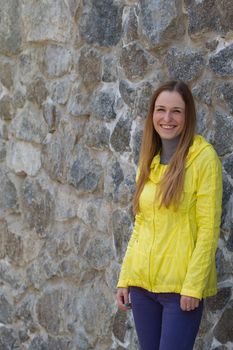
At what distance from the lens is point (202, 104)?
3416mm

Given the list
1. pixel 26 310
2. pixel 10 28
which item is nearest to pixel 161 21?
pixel 10 28

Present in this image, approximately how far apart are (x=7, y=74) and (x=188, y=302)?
2.55 metres

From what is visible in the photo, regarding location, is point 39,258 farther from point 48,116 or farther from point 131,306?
point 131,306

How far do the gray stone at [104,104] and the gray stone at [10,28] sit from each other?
3.07ft

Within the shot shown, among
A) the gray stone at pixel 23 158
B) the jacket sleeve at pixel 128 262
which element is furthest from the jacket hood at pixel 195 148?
the gray stone at pixel 23 158

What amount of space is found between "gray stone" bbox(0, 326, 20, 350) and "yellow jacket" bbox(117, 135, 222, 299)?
201cm

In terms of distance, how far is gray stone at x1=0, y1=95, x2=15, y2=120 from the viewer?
494cm

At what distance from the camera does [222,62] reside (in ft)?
10.8

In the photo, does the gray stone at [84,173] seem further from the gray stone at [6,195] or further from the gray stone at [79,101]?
the gray stone at [6,195]

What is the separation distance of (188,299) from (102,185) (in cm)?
136

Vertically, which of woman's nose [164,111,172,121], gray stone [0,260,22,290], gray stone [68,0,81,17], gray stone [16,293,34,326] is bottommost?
gray stone [16,293,34,326]

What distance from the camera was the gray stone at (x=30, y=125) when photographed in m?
4.66

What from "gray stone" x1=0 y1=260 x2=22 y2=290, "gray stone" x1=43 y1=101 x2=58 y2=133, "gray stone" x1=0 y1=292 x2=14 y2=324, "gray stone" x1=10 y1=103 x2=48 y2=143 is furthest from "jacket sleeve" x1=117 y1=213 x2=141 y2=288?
"gray stone" x1=0 y1=292 x2=14 y2=324

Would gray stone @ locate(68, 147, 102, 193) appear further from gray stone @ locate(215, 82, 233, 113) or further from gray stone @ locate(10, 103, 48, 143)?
gray stone @ locate(215, 82, 233, 113)
